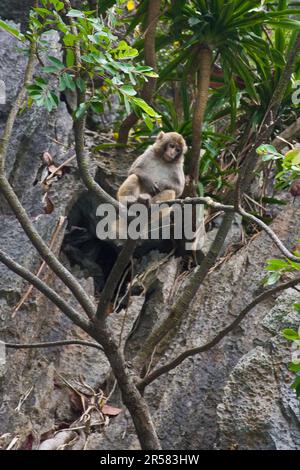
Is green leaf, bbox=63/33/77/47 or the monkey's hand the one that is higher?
green leaf, bbox=63/33/77/47

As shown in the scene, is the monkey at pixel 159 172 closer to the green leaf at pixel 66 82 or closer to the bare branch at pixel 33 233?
the bare branch at pixel 33 233

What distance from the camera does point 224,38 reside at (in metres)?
5.84

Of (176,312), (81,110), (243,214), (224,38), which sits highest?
(224,38)

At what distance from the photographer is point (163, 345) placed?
6.08 meters

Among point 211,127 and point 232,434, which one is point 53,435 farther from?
point 211,127

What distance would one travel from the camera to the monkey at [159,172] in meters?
5.52

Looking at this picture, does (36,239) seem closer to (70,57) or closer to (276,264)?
(70,57)

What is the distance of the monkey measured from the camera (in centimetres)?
552

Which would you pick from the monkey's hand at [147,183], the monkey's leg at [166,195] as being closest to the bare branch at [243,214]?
the monkey's leg at [166,195]

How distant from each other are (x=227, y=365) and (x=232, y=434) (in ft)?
2.89

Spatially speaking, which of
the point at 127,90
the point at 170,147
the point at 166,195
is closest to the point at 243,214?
the point at 127,90

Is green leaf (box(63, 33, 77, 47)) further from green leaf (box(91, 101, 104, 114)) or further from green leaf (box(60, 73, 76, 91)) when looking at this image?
green leaf (box(91, 101, 104, 114))

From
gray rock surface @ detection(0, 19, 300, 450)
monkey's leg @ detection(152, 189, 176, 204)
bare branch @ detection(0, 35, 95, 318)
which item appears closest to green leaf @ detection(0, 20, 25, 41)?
bare branch @ detection(0, 35, 95, 318)
